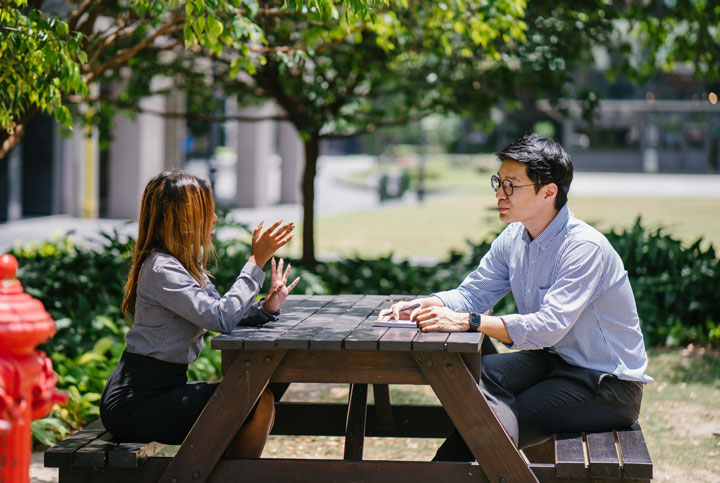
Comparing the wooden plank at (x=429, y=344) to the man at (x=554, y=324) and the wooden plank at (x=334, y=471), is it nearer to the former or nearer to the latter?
the man at (x=554, y=324)

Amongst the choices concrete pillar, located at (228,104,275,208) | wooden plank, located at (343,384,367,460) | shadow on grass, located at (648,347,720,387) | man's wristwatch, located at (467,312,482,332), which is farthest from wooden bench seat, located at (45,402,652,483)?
concrete pillar, located at (228,104,275,208)

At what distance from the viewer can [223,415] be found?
3527 millimetres

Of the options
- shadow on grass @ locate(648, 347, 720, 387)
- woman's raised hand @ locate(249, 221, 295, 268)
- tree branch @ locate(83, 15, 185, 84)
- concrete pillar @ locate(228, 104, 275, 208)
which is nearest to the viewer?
woman's raised hand @ locate(249, 221, 295, 268)

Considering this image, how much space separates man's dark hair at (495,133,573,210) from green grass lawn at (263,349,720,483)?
1991 mm

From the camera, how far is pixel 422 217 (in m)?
24.6

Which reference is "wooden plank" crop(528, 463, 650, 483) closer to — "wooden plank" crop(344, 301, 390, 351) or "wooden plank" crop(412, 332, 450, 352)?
"wooden plank" crop(412, 332, 450, 352)

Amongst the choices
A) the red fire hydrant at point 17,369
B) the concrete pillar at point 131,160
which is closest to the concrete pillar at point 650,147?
the concrete pillar at point 131,160

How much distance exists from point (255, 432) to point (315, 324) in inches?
19.5

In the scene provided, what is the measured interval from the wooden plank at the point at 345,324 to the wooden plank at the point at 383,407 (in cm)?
42

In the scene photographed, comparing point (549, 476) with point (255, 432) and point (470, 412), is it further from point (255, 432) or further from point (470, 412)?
point (255, 432)

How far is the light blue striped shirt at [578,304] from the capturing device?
369 centimetres

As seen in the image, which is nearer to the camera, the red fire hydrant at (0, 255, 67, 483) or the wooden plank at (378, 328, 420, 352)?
the red fire hydrant at (0, 255, 67, 483)

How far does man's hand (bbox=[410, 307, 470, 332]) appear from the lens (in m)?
3.65

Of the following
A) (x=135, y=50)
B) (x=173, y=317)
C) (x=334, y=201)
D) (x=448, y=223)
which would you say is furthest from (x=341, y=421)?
(x=334, y=201)
